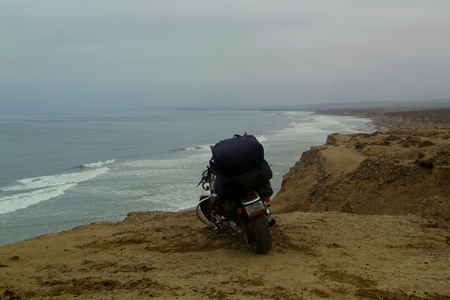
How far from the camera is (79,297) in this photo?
3811 mm

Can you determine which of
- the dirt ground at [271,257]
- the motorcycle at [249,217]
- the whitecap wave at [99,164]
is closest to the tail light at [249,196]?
the motorcycle at [249,217]

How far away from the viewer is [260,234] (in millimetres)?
4977

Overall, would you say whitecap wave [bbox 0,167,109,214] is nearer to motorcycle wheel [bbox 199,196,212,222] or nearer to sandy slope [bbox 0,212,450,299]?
sandy slope [bbox 0,212,450,299]

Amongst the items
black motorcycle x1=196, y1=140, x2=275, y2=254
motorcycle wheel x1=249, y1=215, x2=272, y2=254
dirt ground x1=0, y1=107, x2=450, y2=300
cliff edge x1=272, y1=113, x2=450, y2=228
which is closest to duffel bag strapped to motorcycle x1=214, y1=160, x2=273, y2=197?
black motorcycle x1=196, y1=140, x2=275, y2=254

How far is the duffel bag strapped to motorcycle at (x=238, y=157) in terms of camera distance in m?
5.06

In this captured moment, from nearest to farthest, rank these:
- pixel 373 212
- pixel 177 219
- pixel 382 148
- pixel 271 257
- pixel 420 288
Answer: pixel 420 288, pixel 271 257, pixel 177 219, pixel 373 212, pixel 382 148

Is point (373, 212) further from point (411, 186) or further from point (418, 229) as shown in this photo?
point (418, 229)

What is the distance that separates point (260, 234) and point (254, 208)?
324mm

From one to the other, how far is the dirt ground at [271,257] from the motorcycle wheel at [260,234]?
0.44ft

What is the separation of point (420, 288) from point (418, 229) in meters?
2.68

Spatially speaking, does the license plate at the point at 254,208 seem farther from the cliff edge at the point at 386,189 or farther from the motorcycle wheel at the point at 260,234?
the cliff edge at the point at 386,189

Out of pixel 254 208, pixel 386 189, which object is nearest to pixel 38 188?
pixel 386 189

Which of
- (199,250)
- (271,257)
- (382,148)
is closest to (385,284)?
(271,257)

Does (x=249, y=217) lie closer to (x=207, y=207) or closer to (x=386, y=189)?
(x=207, y=207)
